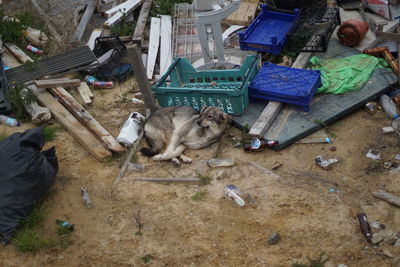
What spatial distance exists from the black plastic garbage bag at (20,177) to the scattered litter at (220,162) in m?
2.17

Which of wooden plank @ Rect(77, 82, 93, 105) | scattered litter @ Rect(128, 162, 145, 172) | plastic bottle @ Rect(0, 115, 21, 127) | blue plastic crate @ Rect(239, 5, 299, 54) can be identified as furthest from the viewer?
blue plastic crate @ Rect(239, 5, 299, 54)

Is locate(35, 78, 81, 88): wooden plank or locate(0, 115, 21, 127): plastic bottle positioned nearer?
locate(0, 115, 21, 127): plastic bottle

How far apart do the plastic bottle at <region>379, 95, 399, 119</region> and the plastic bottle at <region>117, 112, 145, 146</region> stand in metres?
3.82

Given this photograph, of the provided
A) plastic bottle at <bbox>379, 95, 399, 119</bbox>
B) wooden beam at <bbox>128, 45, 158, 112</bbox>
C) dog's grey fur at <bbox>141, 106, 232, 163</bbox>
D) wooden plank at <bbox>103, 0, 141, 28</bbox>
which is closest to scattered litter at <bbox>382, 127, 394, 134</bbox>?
plastic bottle at <bbox>379, 95, 399, 119</bbox>

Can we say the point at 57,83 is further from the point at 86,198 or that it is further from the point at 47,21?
the point at 86,198

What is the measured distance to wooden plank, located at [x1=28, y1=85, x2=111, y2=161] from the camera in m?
6.94

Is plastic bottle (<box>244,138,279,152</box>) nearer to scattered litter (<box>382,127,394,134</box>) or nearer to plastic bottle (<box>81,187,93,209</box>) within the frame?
scattered litter (<box>382,127,394,134</box>)

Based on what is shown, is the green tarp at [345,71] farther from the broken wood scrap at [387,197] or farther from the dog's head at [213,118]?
the broken wood scrap at [387,197]

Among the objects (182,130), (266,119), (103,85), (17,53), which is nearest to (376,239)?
(266,119)

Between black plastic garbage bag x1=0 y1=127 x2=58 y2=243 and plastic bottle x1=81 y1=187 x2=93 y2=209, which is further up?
black plastic garbage bag x1=0 y1=127 x2=58 y2=243

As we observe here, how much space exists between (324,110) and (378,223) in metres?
2.29

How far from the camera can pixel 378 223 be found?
5395mm

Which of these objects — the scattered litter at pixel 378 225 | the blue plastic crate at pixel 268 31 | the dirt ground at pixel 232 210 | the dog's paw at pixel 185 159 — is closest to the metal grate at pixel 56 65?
the dirt ground at pixel 232 210

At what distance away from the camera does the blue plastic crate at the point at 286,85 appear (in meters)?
7.18
